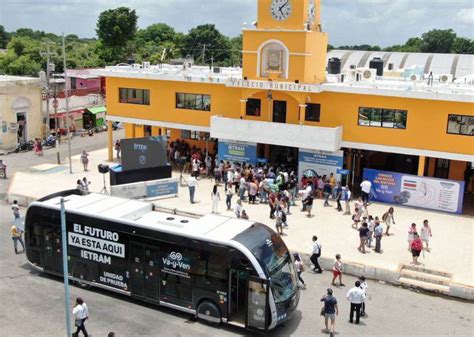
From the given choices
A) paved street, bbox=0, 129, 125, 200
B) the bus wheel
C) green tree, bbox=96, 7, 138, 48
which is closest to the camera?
the bus wheel

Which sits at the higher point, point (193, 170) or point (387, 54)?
point (387, 54)

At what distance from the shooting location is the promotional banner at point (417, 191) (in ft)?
88.9

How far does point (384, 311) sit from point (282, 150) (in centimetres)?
1749

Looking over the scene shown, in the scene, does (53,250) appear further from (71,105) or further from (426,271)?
(71,105)

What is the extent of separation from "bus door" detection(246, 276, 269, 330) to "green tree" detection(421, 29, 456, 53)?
126 meters

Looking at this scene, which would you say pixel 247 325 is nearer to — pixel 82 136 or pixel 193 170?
pixel 193 170

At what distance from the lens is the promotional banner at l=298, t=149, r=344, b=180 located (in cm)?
2955

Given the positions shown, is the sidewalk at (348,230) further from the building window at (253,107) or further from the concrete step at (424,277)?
the building window at (253,107)

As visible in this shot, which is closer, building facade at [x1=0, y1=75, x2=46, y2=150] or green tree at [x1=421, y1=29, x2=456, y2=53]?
building facade at [x1=0, y1=75, x2=46, y2=150]

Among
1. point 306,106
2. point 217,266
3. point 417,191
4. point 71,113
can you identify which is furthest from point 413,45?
point 217,266

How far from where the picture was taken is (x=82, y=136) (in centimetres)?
4909

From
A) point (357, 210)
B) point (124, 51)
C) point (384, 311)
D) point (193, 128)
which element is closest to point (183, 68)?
point (193, 128)

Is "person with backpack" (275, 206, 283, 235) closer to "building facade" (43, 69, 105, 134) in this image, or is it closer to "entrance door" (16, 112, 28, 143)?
"building facade" (43, 69, 105, 134)

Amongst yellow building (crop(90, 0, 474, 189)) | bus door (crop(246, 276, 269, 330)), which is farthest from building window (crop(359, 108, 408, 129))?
bus door (crop(246, 276, 269, 330))
